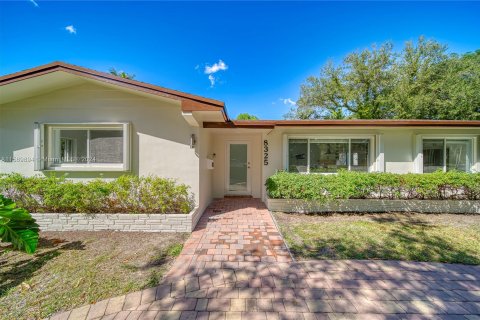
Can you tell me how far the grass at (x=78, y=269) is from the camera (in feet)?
7.84

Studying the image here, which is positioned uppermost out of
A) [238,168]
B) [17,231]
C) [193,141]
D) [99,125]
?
[99,125]

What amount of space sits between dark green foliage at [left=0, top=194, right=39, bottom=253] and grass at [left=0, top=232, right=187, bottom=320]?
366mm

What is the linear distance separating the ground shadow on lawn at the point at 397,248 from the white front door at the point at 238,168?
460cm

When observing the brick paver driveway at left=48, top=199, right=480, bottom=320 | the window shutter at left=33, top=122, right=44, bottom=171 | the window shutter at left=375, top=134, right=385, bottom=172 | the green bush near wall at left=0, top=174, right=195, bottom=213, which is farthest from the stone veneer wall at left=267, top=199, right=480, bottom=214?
the window shutter at left=33, top=122, right=44, bottom=171

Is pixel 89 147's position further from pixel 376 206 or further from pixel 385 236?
pixel 376 206

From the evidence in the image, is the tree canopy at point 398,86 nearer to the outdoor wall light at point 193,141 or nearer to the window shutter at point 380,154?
the window shutter at point 380,154

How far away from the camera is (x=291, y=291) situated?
2533 millimetres

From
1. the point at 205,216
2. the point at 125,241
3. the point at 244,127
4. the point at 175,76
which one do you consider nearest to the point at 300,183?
the point at 244,127

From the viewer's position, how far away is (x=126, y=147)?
5035 mm

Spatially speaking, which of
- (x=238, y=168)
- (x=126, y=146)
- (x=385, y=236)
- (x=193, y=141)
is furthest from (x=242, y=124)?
(x=385, y=236)

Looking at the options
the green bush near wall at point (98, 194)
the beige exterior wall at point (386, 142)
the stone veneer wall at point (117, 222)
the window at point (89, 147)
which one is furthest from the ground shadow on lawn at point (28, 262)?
the beige exterior wall at point (386, 142)

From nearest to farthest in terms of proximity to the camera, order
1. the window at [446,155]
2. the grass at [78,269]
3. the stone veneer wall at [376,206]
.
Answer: the grass at [78,269] < the stone veneer wall at [376,206] < the window at [446,155]

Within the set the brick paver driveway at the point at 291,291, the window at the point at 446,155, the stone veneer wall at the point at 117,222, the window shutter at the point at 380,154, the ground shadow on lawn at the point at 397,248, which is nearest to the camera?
the brick paver driveway at the point at 291,291

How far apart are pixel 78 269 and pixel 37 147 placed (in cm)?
402
